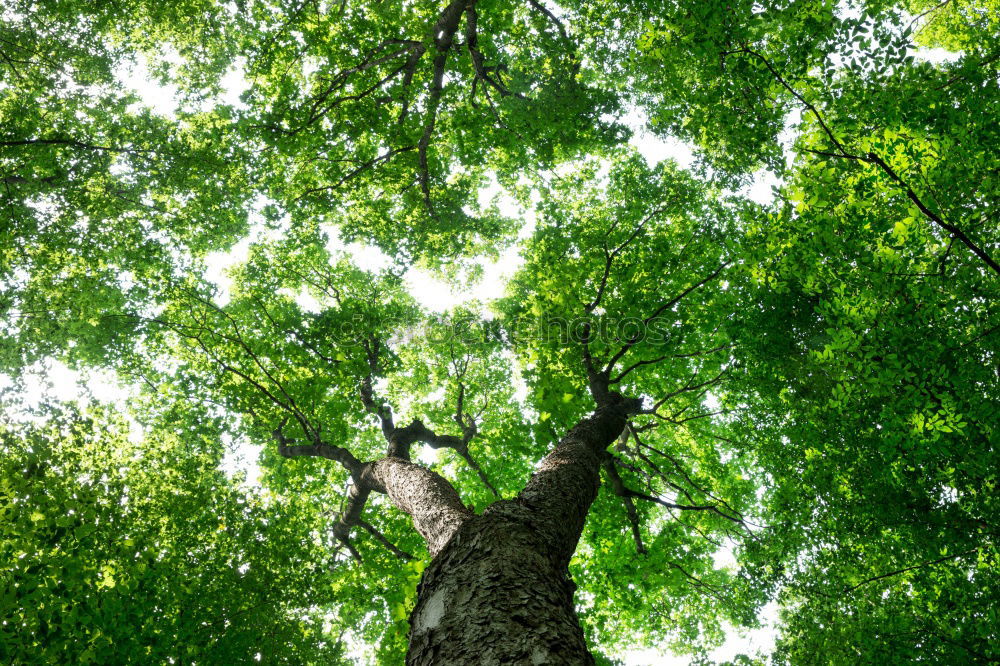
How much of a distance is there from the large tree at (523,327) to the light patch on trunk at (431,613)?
33mm

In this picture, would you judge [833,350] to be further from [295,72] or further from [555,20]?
[295,72]

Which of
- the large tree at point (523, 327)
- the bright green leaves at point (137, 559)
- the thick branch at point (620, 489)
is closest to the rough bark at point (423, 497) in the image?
the large tree at point (523, 327)

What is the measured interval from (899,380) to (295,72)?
37.0 feet

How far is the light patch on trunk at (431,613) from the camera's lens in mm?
2637

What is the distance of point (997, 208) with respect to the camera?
457 cm

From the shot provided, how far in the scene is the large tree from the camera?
15.1 ft

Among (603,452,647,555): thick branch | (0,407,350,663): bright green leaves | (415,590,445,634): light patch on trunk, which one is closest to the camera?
(415,590,445,634): light patch on trunk

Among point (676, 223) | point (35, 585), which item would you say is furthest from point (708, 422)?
point (35, 585)

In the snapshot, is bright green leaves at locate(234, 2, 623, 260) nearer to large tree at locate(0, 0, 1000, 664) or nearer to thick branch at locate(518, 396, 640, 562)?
large tree at locate(0, 0, 1000, 664)

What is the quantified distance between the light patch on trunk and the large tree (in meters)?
0.03

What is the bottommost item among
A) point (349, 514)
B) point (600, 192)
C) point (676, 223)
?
point (349, 514)

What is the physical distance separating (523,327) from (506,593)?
24.2 ft

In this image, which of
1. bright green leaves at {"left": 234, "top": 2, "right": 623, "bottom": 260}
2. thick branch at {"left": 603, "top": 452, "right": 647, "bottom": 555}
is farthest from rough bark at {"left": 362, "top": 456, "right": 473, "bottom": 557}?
bright green leaves at {"left": 234, "top": 2, "right": 623, "bottom": 260}

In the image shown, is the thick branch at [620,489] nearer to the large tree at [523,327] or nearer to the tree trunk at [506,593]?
the large tree at [523,327]
